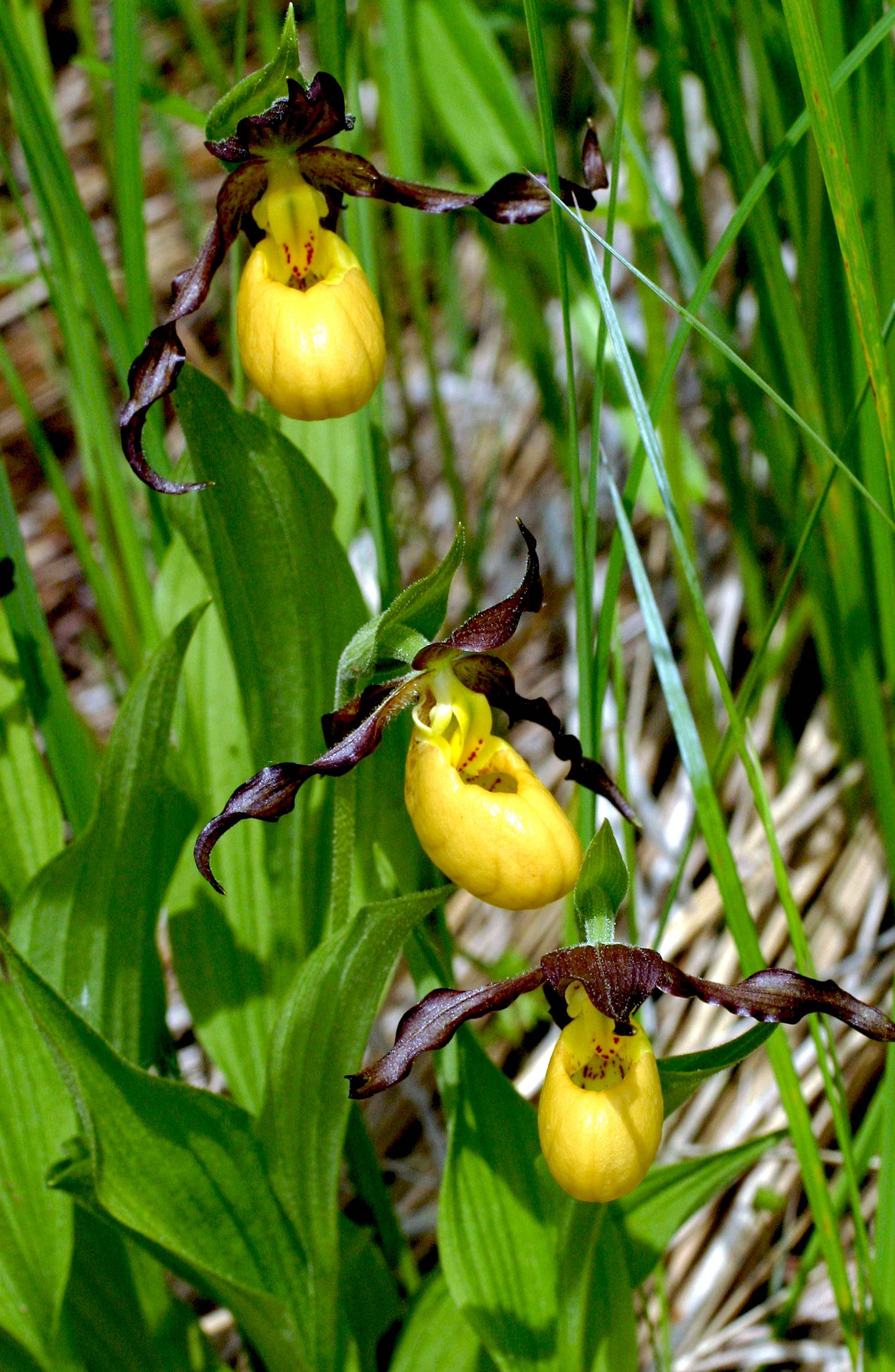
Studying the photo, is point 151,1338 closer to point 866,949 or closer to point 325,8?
point 866,949

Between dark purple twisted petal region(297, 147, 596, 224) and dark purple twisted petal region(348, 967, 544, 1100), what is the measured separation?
36.7 inches

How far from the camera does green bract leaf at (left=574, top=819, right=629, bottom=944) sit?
106 centimetres

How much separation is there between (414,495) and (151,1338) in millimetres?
1957

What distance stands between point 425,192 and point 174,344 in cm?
43

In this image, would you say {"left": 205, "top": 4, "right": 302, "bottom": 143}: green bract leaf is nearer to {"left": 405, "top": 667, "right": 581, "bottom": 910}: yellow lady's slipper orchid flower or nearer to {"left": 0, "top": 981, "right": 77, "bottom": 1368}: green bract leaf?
{"left": 405, "top": 667, "right": 581, "bottom": 910}: yellow lady's slipper orchid flower

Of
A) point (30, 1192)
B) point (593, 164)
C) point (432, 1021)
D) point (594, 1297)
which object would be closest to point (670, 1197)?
point (594, 1297)

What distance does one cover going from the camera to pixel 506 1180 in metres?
1.31

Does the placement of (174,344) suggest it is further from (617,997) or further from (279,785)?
(617,997)

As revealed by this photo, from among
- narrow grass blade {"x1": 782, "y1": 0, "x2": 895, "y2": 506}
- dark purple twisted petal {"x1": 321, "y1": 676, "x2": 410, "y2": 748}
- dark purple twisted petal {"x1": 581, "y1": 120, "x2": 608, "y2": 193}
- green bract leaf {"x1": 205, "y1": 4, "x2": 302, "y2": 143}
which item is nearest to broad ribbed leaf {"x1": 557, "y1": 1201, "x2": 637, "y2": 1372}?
dark purple twisted petal {"x1": 321, "y1": 676, "x2": 410, "y2": 748}

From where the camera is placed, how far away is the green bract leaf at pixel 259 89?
120 centimetres

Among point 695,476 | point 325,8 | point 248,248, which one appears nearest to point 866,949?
point 695,476

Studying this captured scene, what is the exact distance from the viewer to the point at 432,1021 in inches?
42.3

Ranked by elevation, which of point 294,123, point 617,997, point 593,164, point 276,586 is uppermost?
point 294,123

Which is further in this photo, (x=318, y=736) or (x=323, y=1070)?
(x=318, y=736)
